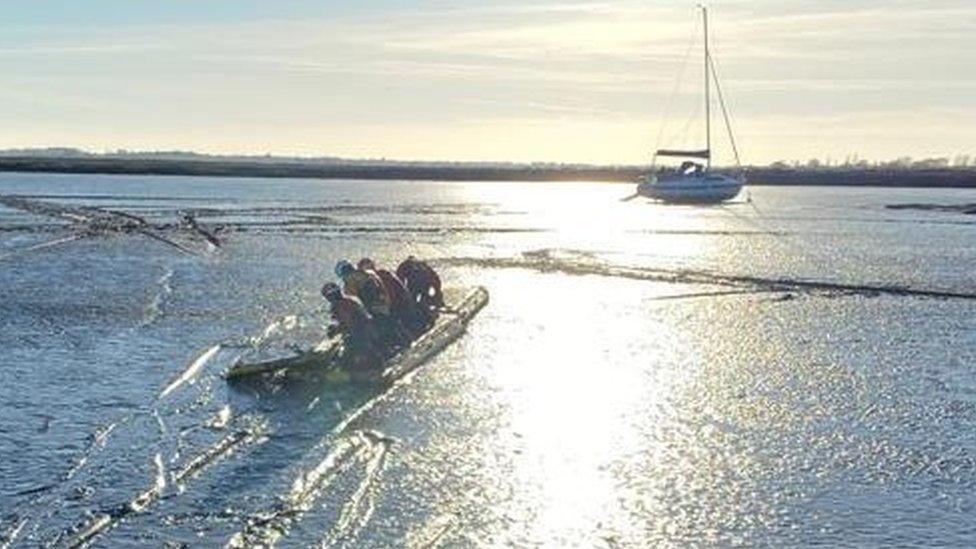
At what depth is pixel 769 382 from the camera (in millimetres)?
21391

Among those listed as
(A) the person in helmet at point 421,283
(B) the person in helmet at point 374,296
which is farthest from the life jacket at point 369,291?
(A) the person in helmet at point 421,283

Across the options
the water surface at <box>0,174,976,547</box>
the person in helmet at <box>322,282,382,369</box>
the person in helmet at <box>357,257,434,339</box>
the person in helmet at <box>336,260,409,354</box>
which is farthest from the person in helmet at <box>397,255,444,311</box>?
the person in helmet at <box>322,282,382,369</box>

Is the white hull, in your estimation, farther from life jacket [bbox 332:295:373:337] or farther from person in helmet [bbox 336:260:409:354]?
life jacket [bbox 332:295:373:337]

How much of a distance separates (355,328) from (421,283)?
663 centimetres

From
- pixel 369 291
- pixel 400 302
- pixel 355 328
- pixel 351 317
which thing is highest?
pixel 369 291

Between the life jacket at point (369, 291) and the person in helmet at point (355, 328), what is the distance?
1.54m

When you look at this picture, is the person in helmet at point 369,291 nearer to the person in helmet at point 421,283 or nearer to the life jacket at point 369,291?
the life jacket at point 369,291

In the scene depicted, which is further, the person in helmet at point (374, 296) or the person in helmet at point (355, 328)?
the person in helmet at point (374, 296)

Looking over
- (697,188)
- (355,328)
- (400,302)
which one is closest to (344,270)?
(400,302)

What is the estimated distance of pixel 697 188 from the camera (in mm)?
93875

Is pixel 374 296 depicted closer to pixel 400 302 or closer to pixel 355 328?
pixel 400 302

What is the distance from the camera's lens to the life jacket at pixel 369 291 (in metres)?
22.8

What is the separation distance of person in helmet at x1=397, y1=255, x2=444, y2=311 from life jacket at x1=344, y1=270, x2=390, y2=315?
4.06 metres

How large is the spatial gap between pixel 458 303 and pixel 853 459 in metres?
14.6
